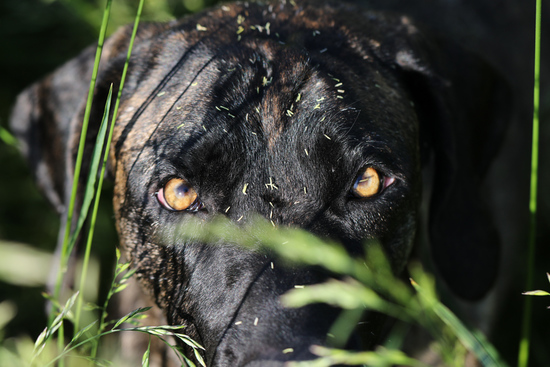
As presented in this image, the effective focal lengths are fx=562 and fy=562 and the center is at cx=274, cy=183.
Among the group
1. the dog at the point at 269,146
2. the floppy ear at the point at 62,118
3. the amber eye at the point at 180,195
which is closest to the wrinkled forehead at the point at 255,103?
the dog at the point at 269,146

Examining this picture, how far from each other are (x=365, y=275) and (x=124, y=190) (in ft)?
4.09

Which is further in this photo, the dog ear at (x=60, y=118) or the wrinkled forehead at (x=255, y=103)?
the dog ear at (x=60, y=118)

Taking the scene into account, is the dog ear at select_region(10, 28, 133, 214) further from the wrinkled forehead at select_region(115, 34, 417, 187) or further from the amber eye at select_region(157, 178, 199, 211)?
the amber eye at select_region(157, 178, 199, 211)

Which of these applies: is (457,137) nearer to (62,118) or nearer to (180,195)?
(180,195)

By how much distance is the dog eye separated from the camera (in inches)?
90.4

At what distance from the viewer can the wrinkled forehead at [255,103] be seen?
7.33 ft

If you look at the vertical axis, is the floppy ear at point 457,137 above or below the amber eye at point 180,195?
above

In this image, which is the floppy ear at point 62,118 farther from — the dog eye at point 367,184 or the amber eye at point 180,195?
the dog eye at point 367,184

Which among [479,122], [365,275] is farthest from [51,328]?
[479,122]

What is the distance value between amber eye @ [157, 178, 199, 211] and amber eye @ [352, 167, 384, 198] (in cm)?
65

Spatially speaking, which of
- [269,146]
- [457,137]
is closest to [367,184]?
[269,146]

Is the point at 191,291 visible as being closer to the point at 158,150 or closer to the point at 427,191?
the point at 158,150

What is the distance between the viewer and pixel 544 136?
4367mm

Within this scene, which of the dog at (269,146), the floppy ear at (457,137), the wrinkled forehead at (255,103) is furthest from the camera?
the floppy ear at (457,137)
